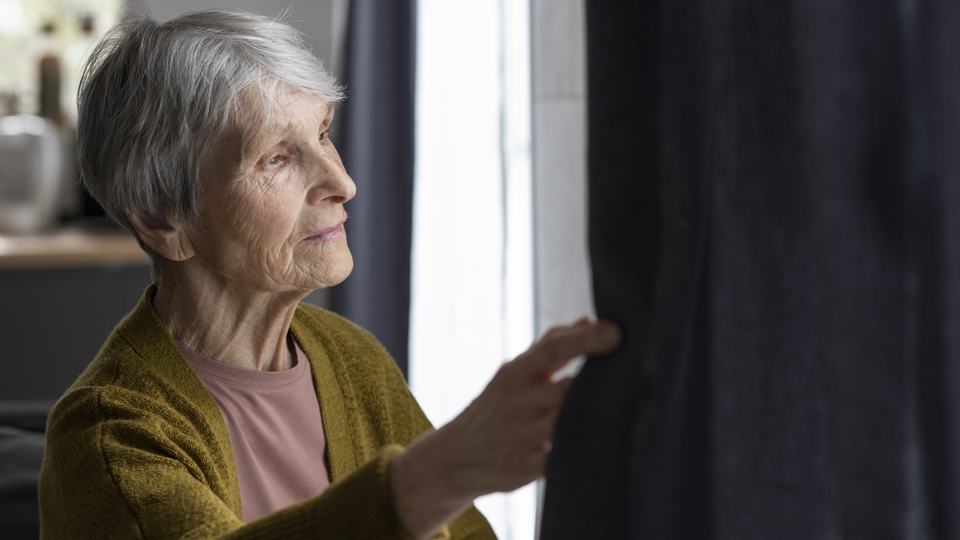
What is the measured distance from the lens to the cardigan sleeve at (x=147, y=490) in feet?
1.90

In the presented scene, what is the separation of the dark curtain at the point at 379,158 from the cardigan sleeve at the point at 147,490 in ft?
4.66

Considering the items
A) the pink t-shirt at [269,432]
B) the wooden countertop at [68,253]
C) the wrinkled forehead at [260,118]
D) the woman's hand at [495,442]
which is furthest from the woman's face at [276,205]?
the wooden countertop at [68,253]

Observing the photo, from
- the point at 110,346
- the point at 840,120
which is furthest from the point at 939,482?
the point at 110,346

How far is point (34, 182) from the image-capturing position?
3.27 metres

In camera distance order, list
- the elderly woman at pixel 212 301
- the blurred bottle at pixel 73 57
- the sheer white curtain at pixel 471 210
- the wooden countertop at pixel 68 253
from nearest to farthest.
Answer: the elderly woman at pixel 212 301, the sheer white curtain at pixel 471 210, the wooden countertop at pixel 68 253, the blurred bottle at pixel 73 57

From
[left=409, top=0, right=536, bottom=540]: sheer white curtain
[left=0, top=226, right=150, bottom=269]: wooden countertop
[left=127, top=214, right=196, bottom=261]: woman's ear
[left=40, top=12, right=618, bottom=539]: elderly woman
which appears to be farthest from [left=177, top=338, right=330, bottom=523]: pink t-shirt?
[left=0, top=226, right=150, bottom=269]: wooden countertop

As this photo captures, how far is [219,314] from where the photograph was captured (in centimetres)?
94

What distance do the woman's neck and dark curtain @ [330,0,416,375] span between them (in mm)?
1224

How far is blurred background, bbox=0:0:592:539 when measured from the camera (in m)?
1.37

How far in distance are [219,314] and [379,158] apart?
133cm

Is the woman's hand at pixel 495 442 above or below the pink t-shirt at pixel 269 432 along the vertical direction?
above

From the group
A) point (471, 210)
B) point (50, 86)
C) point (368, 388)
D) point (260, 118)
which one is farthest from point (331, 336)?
point (50, 86)

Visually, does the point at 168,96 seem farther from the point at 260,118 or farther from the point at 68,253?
the point at 68,253

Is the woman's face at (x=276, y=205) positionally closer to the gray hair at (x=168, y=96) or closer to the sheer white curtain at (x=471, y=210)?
the gray hair at (x=168, y=96)
